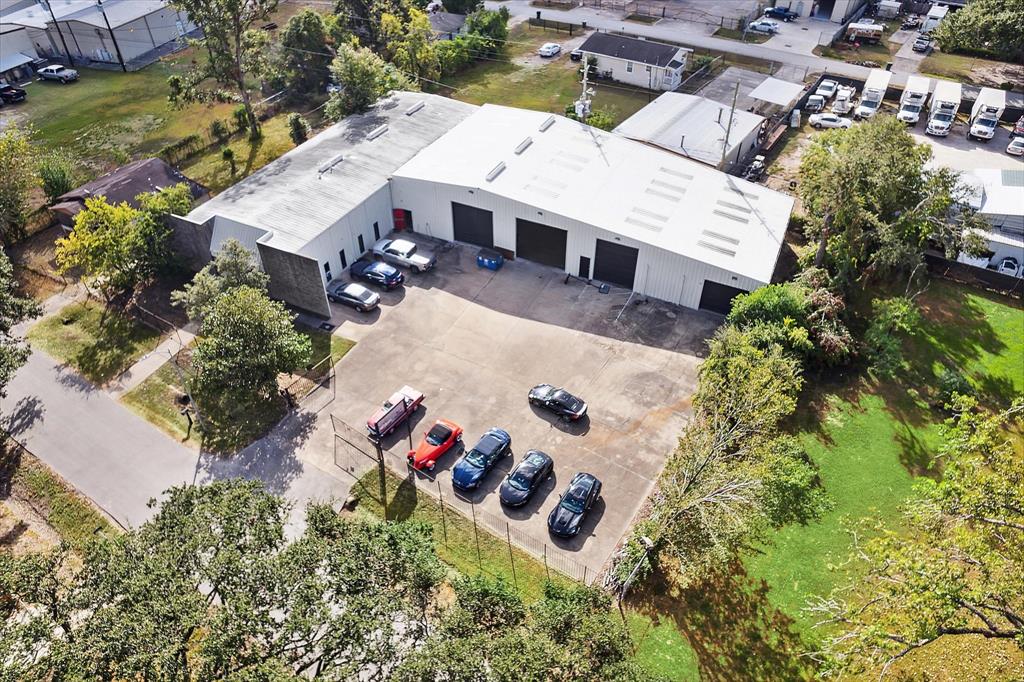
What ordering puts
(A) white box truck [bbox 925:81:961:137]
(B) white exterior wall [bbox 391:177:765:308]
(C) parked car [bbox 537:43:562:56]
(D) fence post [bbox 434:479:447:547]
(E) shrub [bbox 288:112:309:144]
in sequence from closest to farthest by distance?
(D) fence post [bbox 434:479:447:547], (B) white exterior wall [bbox 391:177:765:308], (E) shrub [bbox 288:112:309:144], (A) white box truck [bbox 925:81:961:137], (C) parked car [bbox 537:43:562:56]

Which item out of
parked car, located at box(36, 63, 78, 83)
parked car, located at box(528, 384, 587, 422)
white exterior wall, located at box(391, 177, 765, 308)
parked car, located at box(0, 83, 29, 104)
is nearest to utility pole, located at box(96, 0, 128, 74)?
parked car, located at box(36, 63, 78, 83)

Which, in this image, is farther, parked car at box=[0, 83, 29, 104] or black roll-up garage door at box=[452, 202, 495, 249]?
parked car at box=[0, 83, 29, 104]

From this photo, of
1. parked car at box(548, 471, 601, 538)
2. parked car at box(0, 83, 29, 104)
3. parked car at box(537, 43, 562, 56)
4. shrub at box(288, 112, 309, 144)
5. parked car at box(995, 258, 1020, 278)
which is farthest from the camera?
parked car at box(537, 43, 562, 56)

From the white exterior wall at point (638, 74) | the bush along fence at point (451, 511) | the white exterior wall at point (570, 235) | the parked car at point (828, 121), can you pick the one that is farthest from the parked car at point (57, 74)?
the parked car at point (828, 121)

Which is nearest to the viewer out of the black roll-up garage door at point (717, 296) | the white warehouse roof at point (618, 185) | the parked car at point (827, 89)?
the black roll-up garage door at point (717, 296)

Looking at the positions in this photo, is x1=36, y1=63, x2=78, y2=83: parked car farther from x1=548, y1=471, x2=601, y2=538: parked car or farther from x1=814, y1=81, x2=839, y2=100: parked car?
Result: x1=814, y1=81, x2=839, y2=100: parked car

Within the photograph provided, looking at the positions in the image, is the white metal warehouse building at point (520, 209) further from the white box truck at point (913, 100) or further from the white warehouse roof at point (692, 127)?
the white box truck at point (913, 100)
